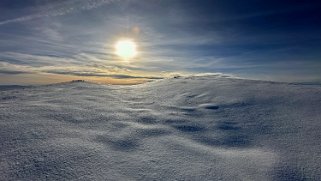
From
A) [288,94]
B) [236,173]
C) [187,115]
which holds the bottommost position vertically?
[236,173]

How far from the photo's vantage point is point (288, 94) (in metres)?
10.3

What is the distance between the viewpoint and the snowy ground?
491 cm

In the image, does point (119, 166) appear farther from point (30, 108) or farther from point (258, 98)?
point (258, 98)

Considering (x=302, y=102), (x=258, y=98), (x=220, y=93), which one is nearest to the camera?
(x=302, y=102)

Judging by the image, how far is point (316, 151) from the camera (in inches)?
225

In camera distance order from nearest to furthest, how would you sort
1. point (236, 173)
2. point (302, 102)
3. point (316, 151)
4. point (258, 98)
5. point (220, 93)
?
point (236, 173) < point (316, 151) < point (302, 102) < point (258, 98) < point (220, 93)

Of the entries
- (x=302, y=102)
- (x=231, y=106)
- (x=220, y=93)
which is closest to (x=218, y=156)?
(x=231, y=106)

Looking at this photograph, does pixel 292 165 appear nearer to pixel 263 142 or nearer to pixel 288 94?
pixel 263 142

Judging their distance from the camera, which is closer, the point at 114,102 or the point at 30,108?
the point at 30,108

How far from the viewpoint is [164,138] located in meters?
6.61

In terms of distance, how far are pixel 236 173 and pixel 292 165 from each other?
119 centimetres

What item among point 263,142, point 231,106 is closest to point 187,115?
point 231,106

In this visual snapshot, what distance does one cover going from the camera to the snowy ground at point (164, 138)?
4.91m

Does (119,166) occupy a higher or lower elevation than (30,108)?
lower
